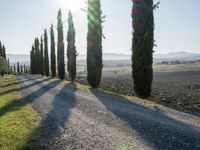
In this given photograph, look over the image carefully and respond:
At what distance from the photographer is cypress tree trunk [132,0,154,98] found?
2325 centimetres

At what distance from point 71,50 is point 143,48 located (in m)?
26.8

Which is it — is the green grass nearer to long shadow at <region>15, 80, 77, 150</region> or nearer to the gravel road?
long shadow at <region>15, 80, 77, 150</region>

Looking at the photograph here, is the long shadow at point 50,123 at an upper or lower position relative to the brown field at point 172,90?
upper

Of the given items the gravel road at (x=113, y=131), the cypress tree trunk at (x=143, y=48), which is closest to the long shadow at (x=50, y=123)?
the gravel road at (x=113, y=131)

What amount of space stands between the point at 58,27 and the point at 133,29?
34245 mm

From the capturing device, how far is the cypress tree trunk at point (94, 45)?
107ft

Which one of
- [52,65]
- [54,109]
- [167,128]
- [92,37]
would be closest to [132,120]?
[167,128]

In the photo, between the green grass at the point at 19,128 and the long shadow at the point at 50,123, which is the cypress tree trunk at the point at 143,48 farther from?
the green grass at the point at 19,128

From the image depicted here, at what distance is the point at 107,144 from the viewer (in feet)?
29.0

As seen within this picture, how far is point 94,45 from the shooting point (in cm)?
3275

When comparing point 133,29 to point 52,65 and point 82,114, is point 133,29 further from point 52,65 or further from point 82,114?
point 52,65

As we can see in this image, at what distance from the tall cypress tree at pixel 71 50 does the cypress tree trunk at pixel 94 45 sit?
1484 centimetres

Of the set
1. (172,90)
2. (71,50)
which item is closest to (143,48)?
(172,90)

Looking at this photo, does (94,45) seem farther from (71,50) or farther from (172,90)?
(71,50)
